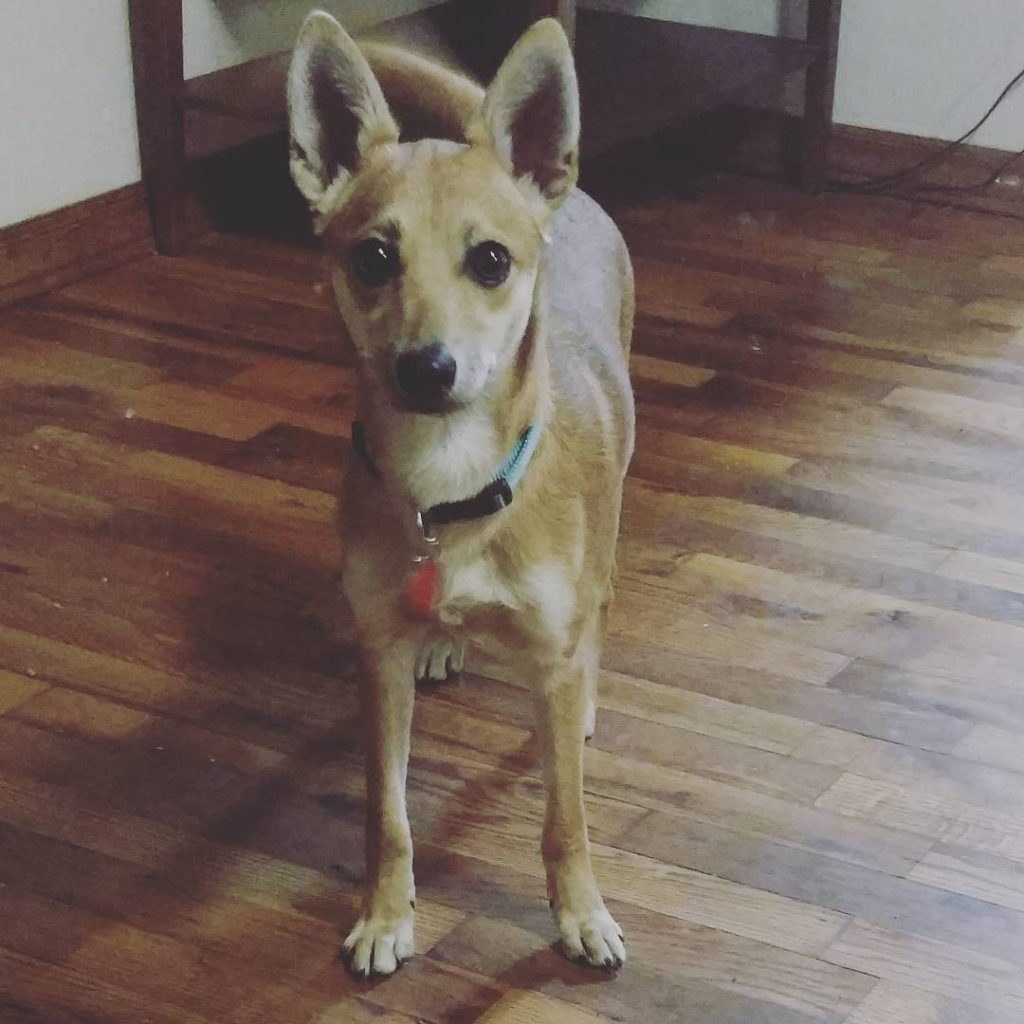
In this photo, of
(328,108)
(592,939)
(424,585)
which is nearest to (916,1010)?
(592,939)

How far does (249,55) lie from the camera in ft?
12.3

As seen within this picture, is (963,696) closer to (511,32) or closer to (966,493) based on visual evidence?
(966,493)

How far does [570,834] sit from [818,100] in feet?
9.66

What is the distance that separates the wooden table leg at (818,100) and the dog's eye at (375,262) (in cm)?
288

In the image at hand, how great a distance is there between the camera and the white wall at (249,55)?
3.20 metres

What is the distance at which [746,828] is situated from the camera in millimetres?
1828

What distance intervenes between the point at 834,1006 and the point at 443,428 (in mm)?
689

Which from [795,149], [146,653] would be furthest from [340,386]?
[795,149]

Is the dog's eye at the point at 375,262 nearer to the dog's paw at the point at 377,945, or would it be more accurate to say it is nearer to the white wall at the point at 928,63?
the dog's paw at the point at 377,945

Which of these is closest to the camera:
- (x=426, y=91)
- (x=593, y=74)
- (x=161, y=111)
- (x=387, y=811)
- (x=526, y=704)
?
(x=387, y=811)

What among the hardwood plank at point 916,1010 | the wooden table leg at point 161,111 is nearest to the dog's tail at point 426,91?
the hardwood plank at point 916,1010

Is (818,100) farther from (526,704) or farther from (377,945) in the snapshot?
(377,945)

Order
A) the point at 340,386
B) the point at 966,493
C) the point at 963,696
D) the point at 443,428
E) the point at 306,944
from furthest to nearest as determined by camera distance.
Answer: the point at 340,386
the point at 966,493
the point at 963,696
the point at 306,944
the point at 443,428

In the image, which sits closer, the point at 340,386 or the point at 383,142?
the point at 383,142
